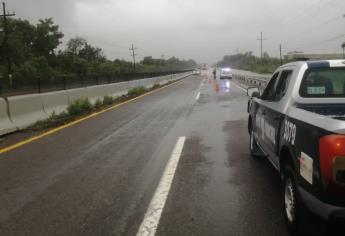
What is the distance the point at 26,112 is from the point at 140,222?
959 centimetres

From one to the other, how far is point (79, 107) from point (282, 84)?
12473 millimetres

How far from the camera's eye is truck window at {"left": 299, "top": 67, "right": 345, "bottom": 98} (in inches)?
219

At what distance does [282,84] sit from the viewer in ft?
20.9

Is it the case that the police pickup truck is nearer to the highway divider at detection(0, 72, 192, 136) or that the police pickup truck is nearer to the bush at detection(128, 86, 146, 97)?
the highway divider at detection(0, 72, 192, 136)

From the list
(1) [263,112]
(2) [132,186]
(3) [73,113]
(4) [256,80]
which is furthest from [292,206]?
(4) [256,80]

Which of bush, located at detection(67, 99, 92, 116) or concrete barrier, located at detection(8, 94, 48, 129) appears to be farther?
bush, located at detection(67, 99, 92, 116)

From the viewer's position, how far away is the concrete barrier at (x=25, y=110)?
1300 centimetres

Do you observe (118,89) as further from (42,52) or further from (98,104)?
(42,52)

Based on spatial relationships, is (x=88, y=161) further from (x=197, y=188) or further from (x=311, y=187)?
(x=311, y=187)

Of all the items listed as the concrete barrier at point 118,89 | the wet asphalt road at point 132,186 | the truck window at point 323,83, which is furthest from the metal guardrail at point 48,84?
the truck window at point 323,83

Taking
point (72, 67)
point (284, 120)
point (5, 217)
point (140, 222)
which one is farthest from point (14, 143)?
point (72, 67)

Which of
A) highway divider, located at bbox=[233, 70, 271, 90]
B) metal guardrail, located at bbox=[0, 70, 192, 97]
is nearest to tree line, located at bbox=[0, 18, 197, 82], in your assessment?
highway divider, located at bbox=[233, 70, 271, 90]

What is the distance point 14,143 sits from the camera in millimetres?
11055

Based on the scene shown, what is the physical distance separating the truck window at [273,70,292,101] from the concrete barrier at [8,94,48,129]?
846 cm
